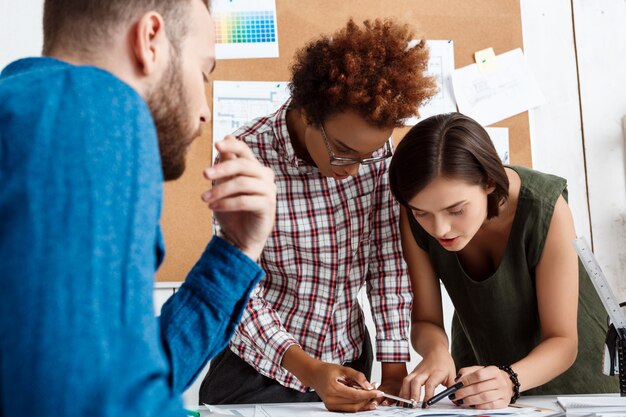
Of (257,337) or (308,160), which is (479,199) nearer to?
(308,160)

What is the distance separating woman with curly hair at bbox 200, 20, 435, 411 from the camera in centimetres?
135

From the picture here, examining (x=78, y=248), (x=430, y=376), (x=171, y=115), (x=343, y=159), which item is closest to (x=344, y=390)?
(x=430, y=376)

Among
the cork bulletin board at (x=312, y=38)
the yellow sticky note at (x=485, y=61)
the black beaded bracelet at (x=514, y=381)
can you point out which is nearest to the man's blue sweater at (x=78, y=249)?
the black beaded bracelet at (x=514, y=381)

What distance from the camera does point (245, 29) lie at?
91.7 inches

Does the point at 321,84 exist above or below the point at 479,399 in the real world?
above

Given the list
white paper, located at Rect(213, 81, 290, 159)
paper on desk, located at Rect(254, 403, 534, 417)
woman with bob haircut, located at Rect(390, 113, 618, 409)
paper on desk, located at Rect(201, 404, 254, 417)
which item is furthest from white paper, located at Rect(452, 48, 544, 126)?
paper on desk, located at Rect(201, 404, 254, 417)

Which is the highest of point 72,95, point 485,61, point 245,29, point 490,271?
point 245,29

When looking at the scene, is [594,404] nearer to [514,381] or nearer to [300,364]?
[514,381]

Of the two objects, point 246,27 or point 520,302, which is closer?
point 520,302

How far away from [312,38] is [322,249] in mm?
1093

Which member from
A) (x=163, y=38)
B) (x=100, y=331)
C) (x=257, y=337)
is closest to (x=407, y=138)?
(x=257, y=337)

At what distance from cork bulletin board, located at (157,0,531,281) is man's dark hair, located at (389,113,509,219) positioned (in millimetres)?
957

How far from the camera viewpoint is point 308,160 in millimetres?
1460

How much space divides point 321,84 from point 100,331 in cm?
103
